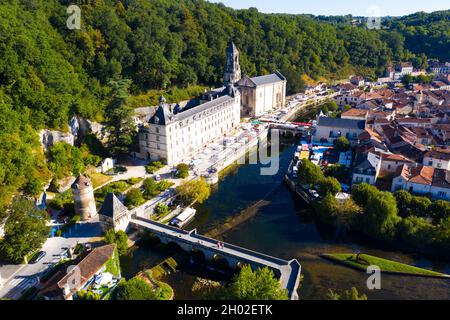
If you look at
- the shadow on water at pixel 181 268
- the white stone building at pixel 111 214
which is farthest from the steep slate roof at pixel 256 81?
the shadow on water at pixel 181 268

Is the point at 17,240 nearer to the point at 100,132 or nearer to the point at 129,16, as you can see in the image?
the point at 100,132

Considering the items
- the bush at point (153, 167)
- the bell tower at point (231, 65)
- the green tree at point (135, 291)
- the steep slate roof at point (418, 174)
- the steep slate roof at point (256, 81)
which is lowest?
the green tree at point (135, 291)

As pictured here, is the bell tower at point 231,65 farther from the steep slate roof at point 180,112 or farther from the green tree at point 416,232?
the green tree at point 416,232

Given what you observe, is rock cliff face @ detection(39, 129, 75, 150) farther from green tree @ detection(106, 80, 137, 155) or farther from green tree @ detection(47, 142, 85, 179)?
green tree @ detection(106, 80, 137, 155)

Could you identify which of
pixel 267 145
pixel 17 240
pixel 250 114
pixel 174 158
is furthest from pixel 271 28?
pixel 17 240

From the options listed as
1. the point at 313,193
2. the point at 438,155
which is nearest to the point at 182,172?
the point at 313,193

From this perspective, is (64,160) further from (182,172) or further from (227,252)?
(227,252)
